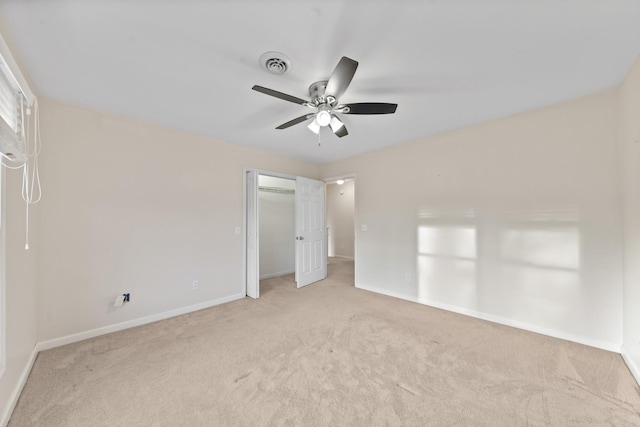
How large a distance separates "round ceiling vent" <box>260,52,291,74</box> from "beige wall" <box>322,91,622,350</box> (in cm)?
248

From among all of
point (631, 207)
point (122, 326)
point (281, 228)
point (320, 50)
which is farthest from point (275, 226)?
point (631, 207)

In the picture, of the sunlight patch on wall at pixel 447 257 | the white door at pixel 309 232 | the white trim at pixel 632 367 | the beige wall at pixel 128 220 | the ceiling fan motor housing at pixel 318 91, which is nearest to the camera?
the white trim at pixel 632 367

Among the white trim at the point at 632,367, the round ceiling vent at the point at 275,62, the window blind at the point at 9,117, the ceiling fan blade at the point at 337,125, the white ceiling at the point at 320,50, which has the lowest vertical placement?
the white trim at the point at 632,367

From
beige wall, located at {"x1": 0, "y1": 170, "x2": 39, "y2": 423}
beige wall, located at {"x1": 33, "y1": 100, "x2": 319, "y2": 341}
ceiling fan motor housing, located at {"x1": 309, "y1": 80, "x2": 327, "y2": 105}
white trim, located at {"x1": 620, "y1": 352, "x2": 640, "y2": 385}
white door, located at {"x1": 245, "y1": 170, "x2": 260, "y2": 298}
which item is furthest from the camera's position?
white door, located at {"x1": 245, "y1": 170, "x2": 260, "y2": 298}

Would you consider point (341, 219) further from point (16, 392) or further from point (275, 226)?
point (16, 392)

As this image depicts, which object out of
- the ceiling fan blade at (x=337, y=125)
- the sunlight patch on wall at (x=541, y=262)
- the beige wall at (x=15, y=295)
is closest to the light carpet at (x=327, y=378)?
the beige wall at (x=15, y=295)

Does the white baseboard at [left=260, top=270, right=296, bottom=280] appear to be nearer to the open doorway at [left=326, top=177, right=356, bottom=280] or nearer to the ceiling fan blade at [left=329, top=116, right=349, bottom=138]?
the open doorway at [left=326, top=177, right=356, bottom=280]

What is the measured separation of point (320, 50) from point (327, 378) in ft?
8.03

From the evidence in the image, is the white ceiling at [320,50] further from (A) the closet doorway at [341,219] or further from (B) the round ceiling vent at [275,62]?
(A) the closet doorway at [341,219]

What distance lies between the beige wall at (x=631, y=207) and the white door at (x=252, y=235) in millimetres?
3958

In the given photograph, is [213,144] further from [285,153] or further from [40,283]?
[40,283]

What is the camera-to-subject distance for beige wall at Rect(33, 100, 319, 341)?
2299mm

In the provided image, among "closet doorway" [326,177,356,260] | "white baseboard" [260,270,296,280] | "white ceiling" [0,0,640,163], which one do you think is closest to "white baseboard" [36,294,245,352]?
"white baseboard" [260,270,296,280]

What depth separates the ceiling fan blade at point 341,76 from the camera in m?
1.38
